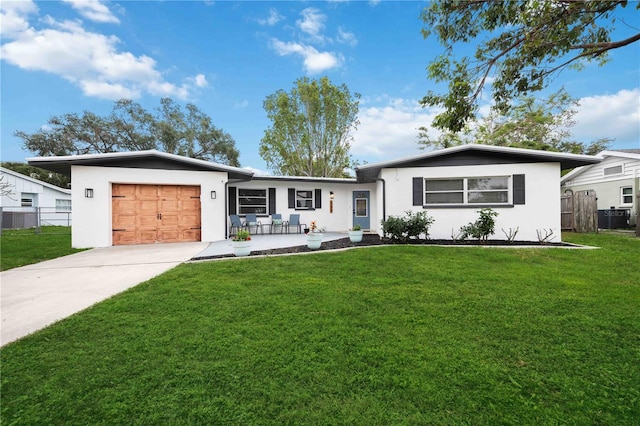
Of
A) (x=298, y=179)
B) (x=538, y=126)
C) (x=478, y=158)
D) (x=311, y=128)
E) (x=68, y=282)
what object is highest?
(x=311, y=128)

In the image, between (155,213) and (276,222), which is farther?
(276,222)

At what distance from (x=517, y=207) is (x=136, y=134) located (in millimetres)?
28921

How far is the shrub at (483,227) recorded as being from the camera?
27.5 ft

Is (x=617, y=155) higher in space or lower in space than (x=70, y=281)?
higher

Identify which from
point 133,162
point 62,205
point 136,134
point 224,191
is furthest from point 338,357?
point 136,134

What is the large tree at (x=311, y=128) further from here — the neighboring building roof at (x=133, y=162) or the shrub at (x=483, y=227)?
the shrub at (x=483, y=227)

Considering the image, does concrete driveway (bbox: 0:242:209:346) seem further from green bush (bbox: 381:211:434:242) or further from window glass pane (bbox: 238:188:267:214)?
green bush (bbox: 381:211:434:242)

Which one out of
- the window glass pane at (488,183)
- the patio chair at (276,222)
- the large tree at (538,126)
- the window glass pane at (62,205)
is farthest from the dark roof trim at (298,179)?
the window glass pane at (62,205)

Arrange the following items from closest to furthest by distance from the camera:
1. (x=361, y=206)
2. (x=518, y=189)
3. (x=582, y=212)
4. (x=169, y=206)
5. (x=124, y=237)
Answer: (x=518, y=189) < (x=124, y=237) < (x=169, y=206) < (x=582, y=212) < (x=361, y=206)

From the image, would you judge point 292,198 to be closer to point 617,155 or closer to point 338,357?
point 338,357

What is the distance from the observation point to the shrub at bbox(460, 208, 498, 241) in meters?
8.38

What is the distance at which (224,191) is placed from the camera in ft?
33.2

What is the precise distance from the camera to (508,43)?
4488 millimetres

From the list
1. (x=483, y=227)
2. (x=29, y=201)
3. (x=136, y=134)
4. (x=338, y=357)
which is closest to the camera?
(x=338, y=357)
